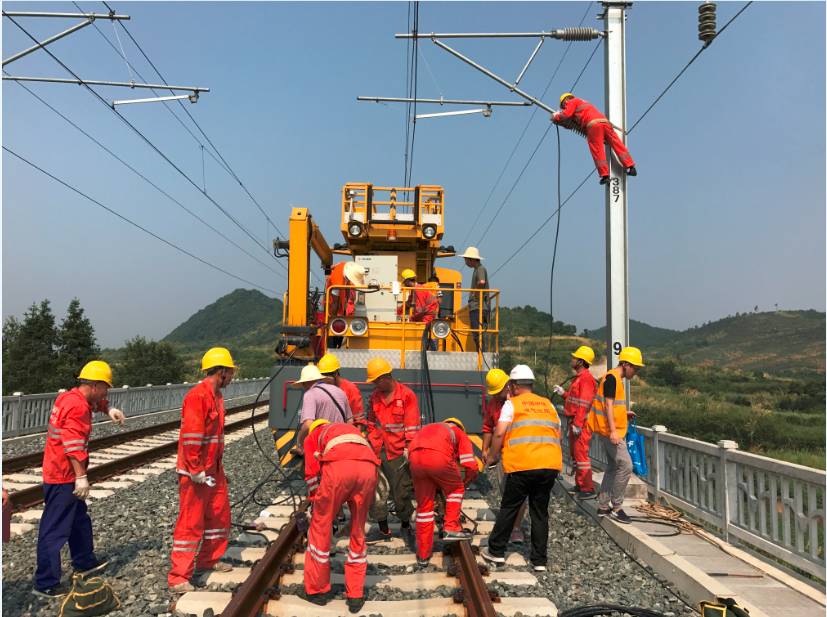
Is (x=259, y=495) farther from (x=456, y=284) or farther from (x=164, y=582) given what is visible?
(x=456, y=284)

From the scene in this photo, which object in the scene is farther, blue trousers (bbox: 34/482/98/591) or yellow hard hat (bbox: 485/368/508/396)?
yellow hard hat (bbox: 485/368/508/396)

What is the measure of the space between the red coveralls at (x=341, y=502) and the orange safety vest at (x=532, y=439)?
1485mm

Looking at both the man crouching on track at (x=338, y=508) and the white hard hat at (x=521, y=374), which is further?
the white hard hat at (x=521, y=374)

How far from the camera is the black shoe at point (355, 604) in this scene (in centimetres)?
432

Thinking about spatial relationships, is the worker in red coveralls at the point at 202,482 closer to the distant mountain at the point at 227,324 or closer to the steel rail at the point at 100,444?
the steel rail at the point at 100,444

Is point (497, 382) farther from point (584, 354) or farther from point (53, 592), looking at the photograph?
point (53, 592)

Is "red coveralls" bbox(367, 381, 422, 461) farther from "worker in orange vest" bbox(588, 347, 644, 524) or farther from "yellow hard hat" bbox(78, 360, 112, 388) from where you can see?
"yellow hard hat" bbox(78, 360, 112, 388)

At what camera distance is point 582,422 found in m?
7.70

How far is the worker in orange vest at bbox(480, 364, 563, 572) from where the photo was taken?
17.6 feet

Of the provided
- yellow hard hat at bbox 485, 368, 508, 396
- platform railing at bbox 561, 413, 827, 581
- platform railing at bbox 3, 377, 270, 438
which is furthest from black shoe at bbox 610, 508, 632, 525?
platform railing at bbox 3, 377, 270, 438

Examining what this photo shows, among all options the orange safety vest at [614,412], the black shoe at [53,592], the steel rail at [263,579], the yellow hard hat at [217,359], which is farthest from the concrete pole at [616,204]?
the black shoe at [53,592]

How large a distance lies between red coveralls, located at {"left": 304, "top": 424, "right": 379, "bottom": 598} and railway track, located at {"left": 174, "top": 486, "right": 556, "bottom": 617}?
217mm

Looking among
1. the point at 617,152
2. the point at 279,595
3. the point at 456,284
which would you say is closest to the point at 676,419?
the point at 456,284

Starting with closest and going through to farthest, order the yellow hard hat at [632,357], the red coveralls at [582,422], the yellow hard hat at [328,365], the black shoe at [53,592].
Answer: the black shoe at [53,592]
the yellow hard hat at [328,365]
the yellow hard hat at [632,357]
the red coveralls at [582,422]
